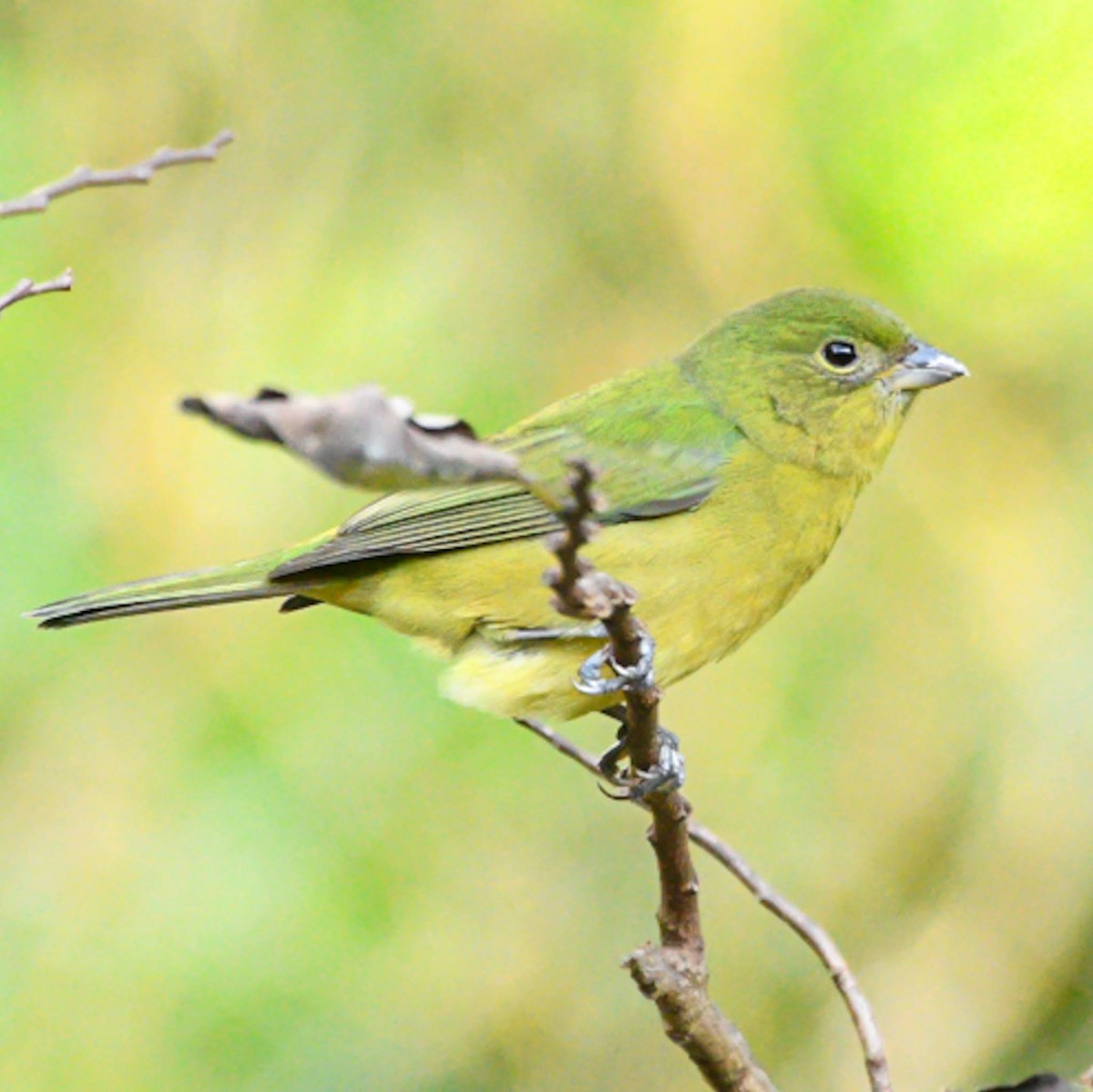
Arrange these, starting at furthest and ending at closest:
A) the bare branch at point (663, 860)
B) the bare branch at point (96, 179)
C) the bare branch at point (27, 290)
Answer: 1. the bare branch at point (663, 860)
2. the bare branch at point (27, 290)
3. the bare branch at point (96, 179)

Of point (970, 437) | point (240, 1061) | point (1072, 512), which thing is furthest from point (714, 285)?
point (240, 1061)

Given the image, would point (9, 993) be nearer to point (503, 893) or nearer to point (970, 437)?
point (503, 893)

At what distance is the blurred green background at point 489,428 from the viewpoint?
4.89 meters

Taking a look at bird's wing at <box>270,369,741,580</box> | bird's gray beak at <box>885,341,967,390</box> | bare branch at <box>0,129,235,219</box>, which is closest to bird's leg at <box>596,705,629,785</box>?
bird's wing at <box>270,369,741,580</box>

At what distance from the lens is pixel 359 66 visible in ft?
19.4

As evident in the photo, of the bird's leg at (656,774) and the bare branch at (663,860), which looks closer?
the bare branch at (663,860)

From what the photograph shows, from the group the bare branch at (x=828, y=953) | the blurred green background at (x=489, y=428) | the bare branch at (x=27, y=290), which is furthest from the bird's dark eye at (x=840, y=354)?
the bare branch at (x=27, y=290)

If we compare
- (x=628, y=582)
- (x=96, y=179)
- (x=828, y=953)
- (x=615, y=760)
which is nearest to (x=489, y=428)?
(x=628, y=582)

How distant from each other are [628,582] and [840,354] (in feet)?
3.16

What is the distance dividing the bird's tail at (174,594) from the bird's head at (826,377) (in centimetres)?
115

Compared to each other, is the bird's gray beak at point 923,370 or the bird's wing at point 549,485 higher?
the bird's gray beak at point 923,370

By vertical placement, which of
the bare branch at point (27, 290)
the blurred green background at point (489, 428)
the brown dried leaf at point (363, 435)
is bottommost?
the blurred green background at point (489, 428)

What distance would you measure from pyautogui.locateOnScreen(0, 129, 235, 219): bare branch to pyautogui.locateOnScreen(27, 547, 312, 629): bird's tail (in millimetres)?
1478

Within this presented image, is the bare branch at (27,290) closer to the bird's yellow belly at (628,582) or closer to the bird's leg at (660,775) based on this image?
the bird's leg at (660,775)
